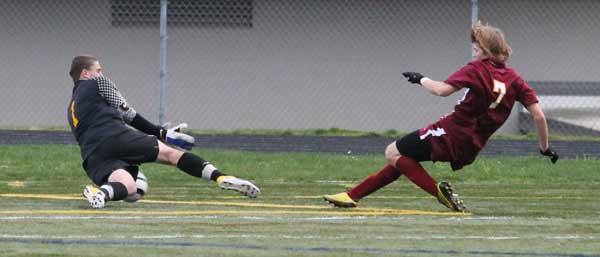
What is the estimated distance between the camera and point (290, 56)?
936 inches

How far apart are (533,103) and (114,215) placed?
3.12 meters

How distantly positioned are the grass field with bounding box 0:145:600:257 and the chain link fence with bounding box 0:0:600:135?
6325mm

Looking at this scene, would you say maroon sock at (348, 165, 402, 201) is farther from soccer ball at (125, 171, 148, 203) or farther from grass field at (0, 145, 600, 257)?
soccer ball at (125, 171, 148, 203)

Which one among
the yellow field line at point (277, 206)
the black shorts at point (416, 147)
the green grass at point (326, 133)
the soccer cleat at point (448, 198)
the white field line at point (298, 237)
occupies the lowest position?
the green grass at point (326, 133)

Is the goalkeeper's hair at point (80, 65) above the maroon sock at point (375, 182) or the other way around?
above

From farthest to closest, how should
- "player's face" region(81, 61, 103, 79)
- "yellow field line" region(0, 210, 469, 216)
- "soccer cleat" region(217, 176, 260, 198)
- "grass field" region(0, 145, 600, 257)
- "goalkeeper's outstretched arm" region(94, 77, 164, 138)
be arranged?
"player's face" region(81, 61, 103, 79) < "goalkeeper's outstretched arm" region(94, 77, 164, 138) < "soccer cleat" region(217, 176, 260, 198) < "yellow field line" region(0, 210, 469, 216) < "grass field" region(0, 145, 600, 257)

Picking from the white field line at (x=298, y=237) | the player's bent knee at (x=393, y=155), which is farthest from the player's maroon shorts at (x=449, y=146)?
the white field line at (x=298, y=237)

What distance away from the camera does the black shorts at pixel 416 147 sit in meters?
11.2

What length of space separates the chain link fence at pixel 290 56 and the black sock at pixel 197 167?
1193 centimetres

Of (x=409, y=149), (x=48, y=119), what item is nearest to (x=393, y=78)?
(x=48, y=119)

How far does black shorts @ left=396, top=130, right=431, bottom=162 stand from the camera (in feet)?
36.7

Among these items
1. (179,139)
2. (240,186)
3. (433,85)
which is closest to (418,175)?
(433,85)

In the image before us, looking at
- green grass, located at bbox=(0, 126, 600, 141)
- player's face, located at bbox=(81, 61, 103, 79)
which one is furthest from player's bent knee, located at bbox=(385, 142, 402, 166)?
green grass, located at bbox=(0, 126, 600, 141)

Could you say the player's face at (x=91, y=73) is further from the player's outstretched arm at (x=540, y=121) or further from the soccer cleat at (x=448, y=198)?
the player's outstretched arm at (x=540, y=121)
